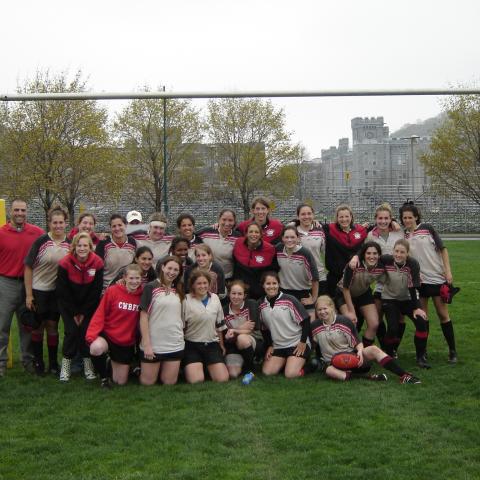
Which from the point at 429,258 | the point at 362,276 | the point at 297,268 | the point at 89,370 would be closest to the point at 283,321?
the point at 297,268

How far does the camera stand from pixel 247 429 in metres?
4.84

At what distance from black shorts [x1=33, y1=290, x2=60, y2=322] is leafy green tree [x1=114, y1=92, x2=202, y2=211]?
85.5ft

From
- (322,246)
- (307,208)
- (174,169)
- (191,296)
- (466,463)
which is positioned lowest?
(466,463)

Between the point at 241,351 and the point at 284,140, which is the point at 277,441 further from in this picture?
the point at 284,140

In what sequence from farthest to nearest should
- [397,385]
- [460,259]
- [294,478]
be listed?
[460,259]
[397,385]
[294,478]

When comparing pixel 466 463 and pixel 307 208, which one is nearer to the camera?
pixel 466 463

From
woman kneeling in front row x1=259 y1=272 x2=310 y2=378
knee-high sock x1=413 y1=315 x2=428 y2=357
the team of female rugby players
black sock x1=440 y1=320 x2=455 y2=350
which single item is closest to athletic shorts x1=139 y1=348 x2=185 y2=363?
the team of female rugby players

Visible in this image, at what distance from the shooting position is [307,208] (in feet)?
23.6

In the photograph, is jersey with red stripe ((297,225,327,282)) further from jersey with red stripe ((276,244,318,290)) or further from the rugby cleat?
the rugby cleat

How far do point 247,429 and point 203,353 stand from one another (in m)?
1.65

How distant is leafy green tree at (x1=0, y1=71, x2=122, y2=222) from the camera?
2478 cm

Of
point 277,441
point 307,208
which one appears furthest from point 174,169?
point 277,441

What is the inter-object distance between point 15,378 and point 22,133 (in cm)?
2002

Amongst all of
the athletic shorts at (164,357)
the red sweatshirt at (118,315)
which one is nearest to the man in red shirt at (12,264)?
the red sweatshirt at (118,315)
